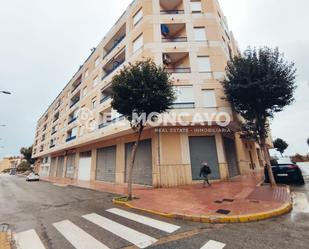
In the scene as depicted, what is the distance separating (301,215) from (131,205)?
18.9 feet

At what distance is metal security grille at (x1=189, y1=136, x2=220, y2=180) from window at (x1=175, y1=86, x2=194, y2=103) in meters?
2.87

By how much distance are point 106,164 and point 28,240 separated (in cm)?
1343

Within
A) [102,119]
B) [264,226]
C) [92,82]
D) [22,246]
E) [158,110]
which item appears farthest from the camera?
[92,82]

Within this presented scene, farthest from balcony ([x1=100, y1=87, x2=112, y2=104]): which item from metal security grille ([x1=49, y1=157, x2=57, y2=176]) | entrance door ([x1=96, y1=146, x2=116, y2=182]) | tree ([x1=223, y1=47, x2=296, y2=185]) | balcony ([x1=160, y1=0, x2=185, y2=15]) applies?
metal security grille ([x1=49, y1=157, x2=57, y2=176])

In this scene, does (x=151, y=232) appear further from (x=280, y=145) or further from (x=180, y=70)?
(x=280, y=145)

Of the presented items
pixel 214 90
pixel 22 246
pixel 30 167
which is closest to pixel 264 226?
pixel 22 246

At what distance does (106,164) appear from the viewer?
17391 mm

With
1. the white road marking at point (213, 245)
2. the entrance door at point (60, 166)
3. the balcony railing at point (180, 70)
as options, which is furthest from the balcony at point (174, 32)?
the entrance door at point (60, 166)

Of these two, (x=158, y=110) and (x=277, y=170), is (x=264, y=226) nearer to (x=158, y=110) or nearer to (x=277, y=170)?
(x=158, y=110)

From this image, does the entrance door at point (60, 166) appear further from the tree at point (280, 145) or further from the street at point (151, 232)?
the tree at point (280, 145)

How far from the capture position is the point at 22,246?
3863mm

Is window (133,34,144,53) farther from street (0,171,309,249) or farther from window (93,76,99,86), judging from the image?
street (0,171,309,249)

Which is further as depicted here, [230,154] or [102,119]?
[102,119]

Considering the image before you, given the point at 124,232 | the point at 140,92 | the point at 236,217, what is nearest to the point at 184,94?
the point at 140,92
